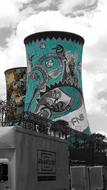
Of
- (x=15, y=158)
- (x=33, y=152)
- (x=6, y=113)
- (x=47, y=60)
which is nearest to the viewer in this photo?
(x=15, y=158)

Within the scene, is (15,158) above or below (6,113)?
below

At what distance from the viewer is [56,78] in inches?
2085

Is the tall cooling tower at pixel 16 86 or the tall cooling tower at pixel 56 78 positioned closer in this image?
the tall cooling tower at pixel 56 78

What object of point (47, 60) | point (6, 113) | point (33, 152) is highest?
point (47, 60)

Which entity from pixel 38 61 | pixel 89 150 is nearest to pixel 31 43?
pixel 38 61

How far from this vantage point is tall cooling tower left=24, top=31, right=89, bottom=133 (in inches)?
2074

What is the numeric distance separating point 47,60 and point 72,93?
13.8 ft

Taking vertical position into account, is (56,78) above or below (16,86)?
below

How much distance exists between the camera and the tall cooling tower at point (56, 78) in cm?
5269

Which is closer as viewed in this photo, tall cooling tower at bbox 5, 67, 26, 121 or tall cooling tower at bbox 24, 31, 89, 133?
tall cooling tower at bbox 24, 31, 89, 133

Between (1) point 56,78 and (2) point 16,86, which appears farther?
(2) point 16,86

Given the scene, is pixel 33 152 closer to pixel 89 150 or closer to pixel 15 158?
pixel 15 158

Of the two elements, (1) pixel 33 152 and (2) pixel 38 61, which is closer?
(1) pixel 33 152

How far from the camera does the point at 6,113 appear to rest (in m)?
34.7
